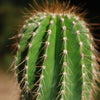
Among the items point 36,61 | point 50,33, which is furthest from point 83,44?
point 36,61

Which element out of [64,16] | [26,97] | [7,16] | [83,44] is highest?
[7,16]

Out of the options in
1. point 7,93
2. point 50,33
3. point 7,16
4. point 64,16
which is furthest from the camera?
point 7,16

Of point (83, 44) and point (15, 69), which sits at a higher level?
point (83, 44)

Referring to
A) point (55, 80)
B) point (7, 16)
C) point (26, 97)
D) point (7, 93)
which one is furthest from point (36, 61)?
point (7, 16)

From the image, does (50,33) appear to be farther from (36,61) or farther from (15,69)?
(15,69)

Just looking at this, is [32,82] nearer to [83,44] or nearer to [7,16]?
[83,44]

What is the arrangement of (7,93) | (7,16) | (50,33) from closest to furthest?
(50,33) → (7,93) → (7,16)

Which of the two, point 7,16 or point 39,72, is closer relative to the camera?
point 39,72
